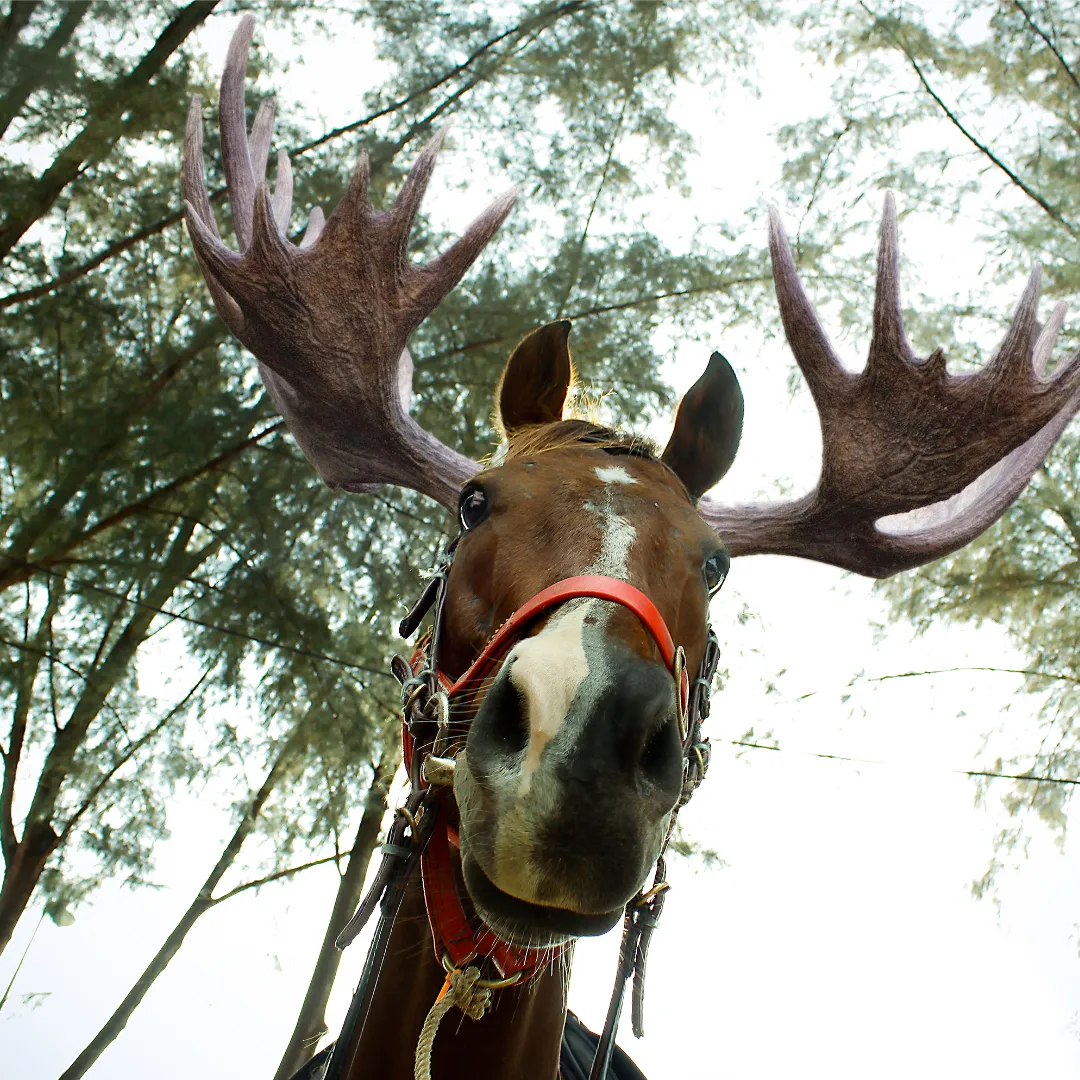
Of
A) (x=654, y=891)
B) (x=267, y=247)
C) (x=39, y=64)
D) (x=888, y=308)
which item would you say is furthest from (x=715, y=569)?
(x=39, y=64)

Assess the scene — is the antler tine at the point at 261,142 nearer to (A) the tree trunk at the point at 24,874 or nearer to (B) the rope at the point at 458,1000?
(B) the rope at the point at 458,1000

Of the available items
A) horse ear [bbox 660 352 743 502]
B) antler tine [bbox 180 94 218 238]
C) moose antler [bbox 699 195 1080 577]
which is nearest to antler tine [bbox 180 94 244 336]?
antler tine [bbox 180 94 218 238]

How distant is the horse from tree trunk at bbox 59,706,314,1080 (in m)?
4.03

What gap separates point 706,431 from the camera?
2414 mm

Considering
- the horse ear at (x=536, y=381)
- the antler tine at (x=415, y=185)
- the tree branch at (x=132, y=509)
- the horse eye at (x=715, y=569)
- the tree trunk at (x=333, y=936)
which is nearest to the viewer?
the horse eye at (x=715, y=569)

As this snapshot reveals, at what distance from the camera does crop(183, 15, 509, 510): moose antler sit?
296cm

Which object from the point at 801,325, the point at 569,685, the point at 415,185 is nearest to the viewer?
the point at 569,685

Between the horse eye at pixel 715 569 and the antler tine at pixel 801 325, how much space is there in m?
1.16

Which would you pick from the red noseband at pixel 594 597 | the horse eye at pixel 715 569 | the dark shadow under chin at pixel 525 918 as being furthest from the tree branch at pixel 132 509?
the dark shadow under chin at pixel 525 918

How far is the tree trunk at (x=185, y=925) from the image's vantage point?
6.74m

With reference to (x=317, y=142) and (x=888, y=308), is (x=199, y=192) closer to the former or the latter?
(x=888, y=308)

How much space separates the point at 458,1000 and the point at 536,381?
1.67 meters

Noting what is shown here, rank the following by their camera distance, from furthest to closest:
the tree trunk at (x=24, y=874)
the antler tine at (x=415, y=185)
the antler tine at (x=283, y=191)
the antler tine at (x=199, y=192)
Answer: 1. the tree trunk at (x=24, y=874)
2. the antler tine at (x=283, y=191)
3. the antler tine at (x=199, y=192)
4. the antler tine at (x=415, y=185)

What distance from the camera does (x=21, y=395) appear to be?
5.70 metres
